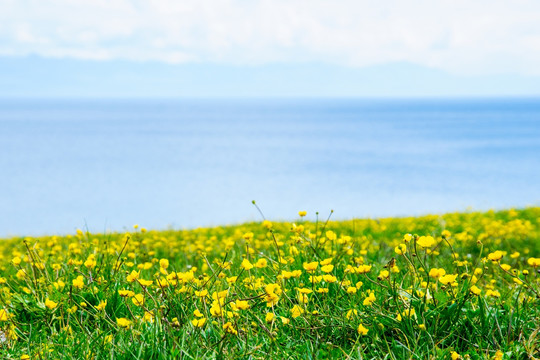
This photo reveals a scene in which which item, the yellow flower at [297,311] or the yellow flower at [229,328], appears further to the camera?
the yellow flower at [297,311]

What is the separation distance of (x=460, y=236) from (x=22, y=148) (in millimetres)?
122360

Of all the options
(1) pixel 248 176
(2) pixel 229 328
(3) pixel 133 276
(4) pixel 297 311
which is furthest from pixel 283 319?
(1) pixel 248 176

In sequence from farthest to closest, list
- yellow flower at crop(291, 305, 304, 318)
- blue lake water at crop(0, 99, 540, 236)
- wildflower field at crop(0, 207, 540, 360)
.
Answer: blue lake water at crop(0, 99, 540, 236) < yellow flower at crop(291, 305, 304, 318) < wildflower field at crop(0, 207, 540, 360)

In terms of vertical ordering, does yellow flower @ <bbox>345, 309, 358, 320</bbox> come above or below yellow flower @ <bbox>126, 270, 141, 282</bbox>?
below

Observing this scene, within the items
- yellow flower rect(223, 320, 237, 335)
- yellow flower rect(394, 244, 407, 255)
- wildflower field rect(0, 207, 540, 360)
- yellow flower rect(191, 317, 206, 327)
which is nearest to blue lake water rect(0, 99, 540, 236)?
wildflower field rect(0, 207, 540, 360)

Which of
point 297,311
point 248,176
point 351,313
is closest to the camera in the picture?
point 297,311

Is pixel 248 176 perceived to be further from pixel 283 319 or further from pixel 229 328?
pixel 229 328

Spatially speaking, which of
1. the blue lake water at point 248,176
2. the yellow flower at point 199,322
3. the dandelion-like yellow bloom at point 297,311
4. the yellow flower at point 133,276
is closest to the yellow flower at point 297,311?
the dandelion-like yellow bloom at point 297,311

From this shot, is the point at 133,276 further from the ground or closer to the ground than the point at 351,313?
further from the ground

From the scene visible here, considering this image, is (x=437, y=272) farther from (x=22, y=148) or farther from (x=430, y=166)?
(x=22, y=148)

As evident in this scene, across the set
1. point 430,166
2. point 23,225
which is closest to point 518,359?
point 23,225

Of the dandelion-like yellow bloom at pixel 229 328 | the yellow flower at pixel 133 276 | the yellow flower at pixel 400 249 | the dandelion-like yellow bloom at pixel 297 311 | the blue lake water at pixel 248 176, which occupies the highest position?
the yellow flower at pixel 400 249

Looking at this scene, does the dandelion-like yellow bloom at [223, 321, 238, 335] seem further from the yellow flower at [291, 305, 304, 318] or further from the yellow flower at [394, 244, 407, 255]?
the yellow flower at [394, 244, 407, 255]

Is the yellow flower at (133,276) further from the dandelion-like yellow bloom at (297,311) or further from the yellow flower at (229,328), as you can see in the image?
the dandelion-like yellow bloom at (297,311)
